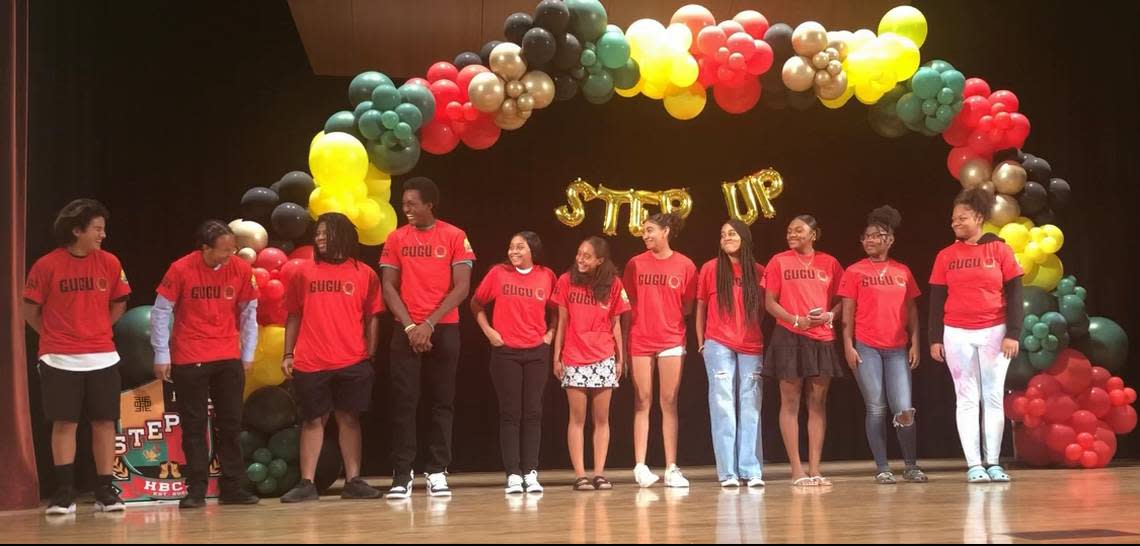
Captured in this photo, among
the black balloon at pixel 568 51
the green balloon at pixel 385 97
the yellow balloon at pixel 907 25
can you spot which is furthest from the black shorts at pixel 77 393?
the yellow balloon at pixel 907 25

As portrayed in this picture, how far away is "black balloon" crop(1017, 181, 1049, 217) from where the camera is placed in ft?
20.1

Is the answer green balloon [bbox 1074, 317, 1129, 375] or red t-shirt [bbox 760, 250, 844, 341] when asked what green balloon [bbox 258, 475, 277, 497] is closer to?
red t-shirt [bbox 760, 250, 844, 341]

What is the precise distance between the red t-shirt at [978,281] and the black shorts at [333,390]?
2.68 metres

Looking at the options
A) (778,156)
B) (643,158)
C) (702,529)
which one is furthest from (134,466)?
(778,156)

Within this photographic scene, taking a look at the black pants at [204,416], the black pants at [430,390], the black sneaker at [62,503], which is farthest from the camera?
the black pants at [430,390]

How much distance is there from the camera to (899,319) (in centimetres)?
562

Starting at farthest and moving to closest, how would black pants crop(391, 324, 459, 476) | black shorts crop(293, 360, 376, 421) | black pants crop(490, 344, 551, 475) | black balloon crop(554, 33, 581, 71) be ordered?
black balloon crop(554, 33, 581, 71), black pants crop(490, 344, 551, 475), black pants crop(391, 324, 459, 476), black shorts crop(293, 360, 376, 421)

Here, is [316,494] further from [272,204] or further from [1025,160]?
[1025,160]

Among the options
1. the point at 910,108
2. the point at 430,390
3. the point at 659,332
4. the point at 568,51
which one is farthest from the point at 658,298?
the point at 910,108

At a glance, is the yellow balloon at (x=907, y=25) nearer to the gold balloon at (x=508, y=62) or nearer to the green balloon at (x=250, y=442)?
the gold balloon at (x=508, y=62)

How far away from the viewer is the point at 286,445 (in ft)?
17.3

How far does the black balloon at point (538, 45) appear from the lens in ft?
18.4

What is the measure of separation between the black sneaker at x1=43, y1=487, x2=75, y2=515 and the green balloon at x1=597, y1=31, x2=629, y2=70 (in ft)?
9.91

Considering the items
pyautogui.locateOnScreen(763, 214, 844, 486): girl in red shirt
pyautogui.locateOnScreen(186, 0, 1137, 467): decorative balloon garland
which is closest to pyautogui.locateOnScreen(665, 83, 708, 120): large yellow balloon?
pyautogui.locateOnScreen(186, 0, 1137, 467): decorative balloon garland
